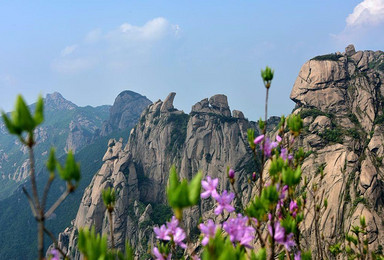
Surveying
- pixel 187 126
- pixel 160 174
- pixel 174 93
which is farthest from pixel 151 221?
pixel 174 93

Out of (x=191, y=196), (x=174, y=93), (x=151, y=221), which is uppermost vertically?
(x=174, y=93)

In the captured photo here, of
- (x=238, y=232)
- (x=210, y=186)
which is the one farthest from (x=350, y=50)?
(x=238, y=232)

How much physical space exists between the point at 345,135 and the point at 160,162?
40.5 metres

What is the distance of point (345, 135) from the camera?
148 feet

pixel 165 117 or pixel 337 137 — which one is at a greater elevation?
pixel 165 117

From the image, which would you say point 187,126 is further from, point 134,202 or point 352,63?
point 352,63

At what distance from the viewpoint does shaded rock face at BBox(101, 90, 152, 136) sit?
170750 mm

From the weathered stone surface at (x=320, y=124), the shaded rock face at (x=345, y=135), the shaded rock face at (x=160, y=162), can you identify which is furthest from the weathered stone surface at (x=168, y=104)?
the weathered stone surface at (x=320, y=124)

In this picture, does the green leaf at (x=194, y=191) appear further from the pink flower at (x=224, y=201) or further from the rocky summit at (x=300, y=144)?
the rocky summit at (x=300, y=144)

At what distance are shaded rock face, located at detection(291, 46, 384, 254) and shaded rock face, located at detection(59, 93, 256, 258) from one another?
52.7 ft

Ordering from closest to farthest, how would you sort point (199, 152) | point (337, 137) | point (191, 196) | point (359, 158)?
point (191, 196)
point (359, 158)
point (337, 137)
point (199, 152)

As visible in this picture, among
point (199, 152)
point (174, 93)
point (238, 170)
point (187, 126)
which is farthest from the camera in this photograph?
point (174, 93)

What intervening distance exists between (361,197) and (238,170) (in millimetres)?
25855

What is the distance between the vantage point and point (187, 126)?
69.8 m
